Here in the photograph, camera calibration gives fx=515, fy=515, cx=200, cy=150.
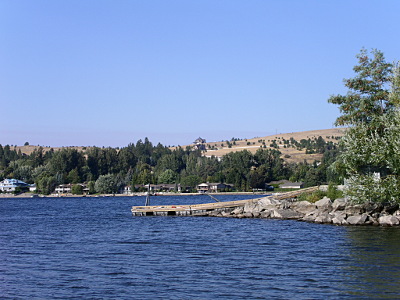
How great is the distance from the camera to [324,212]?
49.5m

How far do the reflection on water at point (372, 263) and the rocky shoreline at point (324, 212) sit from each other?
16.8 feet

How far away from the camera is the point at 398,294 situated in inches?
758

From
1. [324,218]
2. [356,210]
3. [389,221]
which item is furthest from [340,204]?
[389,221]

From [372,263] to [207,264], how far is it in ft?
27.0

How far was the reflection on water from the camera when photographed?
2028cm

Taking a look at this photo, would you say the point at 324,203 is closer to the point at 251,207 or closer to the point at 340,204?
the point at 340,204

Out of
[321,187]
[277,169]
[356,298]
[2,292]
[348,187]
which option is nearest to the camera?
[356,298]

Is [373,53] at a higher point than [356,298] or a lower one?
higher

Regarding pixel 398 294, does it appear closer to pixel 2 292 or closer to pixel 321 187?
pixel 2 292

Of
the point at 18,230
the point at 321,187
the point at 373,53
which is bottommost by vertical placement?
the point at 18,230

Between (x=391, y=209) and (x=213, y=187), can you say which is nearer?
(x=391, y=209)

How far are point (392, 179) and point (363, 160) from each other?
3.32 m

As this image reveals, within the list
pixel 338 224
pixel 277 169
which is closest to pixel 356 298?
pixel 338 224

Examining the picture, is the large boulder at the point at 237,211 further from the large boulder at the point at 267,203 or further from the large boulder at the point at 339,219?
the large boulder at the point at 339,219
